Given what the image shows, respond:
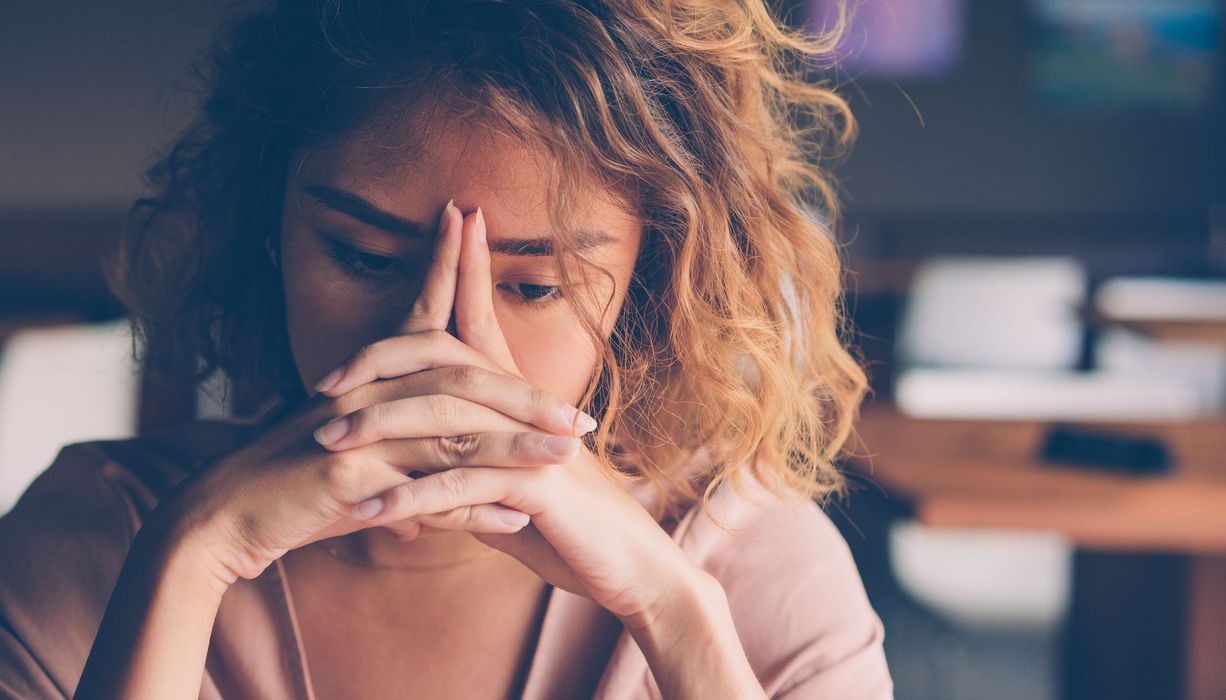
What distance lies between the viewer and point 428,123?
0.99 meters

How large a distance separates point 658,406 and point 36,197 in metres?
6.19

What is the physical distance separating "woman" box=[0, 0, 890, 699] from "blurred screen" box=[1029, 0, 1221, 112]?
5983 mm

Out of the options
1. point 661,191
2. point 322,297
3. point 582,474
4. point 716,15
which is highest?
point 716,15

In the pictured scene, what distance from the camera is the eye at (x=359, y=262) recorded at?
997 millimetres

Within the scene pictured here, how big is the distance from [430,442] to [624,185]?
1.02ft

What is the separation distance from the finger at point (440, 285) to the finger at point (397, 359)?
1 cm

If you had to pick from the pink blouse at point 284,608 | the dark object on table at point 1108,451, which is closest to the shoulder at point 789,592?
the pink blouse at point 284,608

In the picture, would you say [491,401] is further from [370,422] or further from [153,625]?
[153,625]

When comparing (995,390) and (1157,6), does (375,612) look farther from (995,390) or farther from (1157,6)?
(1157,6)

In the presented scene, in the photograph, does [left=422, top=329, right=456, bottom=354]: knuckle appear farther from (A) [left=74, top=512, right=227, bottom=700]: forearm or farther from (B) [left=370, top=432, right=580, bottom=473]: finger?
(A) [left=74, top=512, right=227, bottom=700]: forearm

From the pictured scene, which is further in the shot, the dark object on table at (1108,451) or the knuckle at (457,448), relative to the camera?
the dark object on table at (1108,451)

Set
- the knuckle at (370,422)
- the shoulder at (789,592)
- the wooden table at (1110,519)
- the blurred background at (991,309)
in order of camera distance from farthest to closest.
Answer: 1. the blurred background at (991,309)
2. the wooden table at (1110,519)
3. the shoulder at (789,592)
4. the knuckle at (370,422)

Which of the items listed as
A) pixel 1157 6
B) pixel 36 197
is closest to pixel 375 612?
pixel 36 197

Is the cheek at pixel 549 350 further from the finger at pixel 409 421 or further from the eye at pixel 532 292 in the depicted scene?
the finger at pixel 409 421
